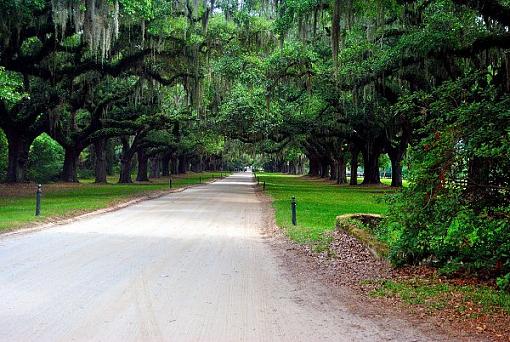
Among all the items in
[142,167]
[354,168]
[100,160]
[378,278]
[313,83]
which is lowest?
[378,278]

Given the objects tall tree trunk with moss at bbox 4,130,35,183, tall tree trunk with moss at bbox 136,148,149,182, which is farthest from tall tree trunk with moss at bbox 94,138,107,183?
tall tree trunk with moss at bbox 4,130,35,183

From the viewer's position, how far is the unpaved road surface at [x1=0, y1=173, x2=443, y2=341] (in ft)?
16.7

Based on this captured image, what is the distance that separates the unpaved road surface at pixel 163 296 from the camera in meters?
5.08

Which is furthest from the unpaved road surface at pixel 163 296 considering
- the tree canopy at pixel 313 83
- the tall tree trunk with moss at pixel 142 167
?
the tall tree trunk with moss at pixel 142 167

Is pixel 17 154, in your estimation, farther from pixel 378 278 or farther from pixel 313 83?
pixel 378 278

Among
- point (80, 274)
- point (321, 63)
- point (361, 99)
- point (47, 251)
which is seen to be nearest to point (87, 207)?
point (47, 251)

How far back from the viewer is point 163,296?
645 centimetres

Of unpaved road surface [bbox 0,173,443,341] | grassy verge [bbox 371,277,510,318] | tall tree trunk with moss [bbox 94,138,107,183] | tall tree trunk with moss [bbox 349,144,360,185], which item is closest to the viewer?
unpaved road surface [bbox 0,173,443,341]

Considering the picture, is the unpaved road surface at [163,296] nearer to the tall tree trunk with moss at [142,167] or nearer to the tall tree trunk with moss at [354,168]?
the tall tree trunk with moss at [354,168]

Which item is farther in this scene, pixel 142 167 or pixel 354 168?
pixel 142 167

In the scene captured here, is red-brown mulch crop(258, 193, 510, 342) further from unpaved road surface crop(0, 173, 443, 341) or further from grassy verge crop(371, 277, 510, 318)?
unpaved road surface crop(0, 173, 443, 341)

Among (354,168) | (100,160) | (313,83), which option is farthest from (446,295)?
(100,160)

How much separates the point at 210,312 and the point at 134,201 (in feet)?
60.9

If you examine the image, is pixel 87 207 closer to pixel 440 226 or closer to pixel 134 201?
pixel 134 201
